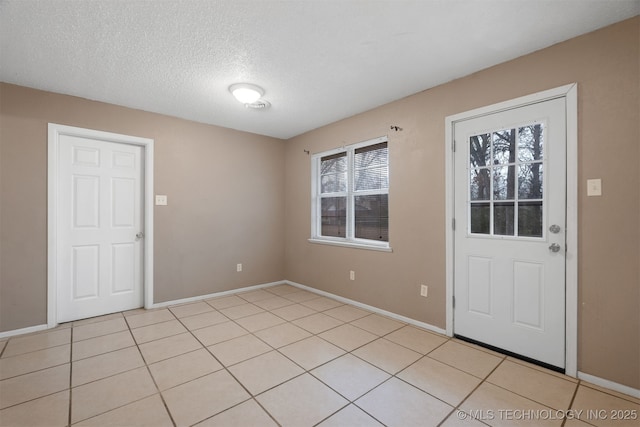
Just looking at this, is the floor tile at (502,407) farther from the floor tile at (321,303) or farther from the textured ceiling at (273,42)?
the textured ceiling at (273,42)

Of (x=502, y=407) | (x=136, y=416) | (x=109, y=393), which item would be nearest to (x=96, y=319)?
(x=109, y=393)

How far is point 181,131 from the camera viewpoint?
147 inches

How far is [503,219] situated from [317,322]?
2064mm

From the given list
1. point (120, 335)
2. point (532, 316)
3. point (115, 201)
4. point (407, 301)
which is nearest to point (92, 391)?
point (120, 335)

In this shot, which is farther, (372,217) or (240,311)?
(372,217)

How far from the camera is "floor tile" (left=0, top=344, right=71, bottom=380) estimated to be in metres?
2.08

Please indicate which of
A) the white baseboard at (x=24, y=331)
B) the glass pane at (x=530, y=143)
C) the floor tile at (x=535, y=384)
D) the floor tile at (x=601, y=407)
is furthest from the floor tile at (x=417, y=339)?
the white baseboard at (x=24, y=331)

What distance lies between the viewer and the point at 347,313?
335 cm

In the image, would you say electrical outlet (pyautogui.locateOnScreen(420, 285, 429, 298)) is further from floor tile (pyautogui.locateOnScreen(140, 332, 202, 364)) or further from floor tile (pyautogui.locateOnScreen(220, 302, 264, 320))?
floor tile (pyautogui.locateOnScreen(140, 332, 202, 364))

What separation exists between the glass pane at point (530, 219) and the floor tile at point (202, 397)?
2.41 metres

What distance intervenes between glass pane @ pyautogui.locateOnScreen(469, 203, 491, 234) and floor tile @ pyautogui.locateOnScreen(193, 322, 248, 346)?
2412 mm

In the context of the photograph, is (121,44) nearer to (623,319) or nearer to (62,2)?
(62,2)

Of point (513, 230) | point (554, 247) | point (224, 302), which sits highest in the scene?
point (513, 230)

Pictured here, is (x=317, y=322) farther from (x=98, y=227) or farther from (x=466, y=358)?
(x=98, y=227)
